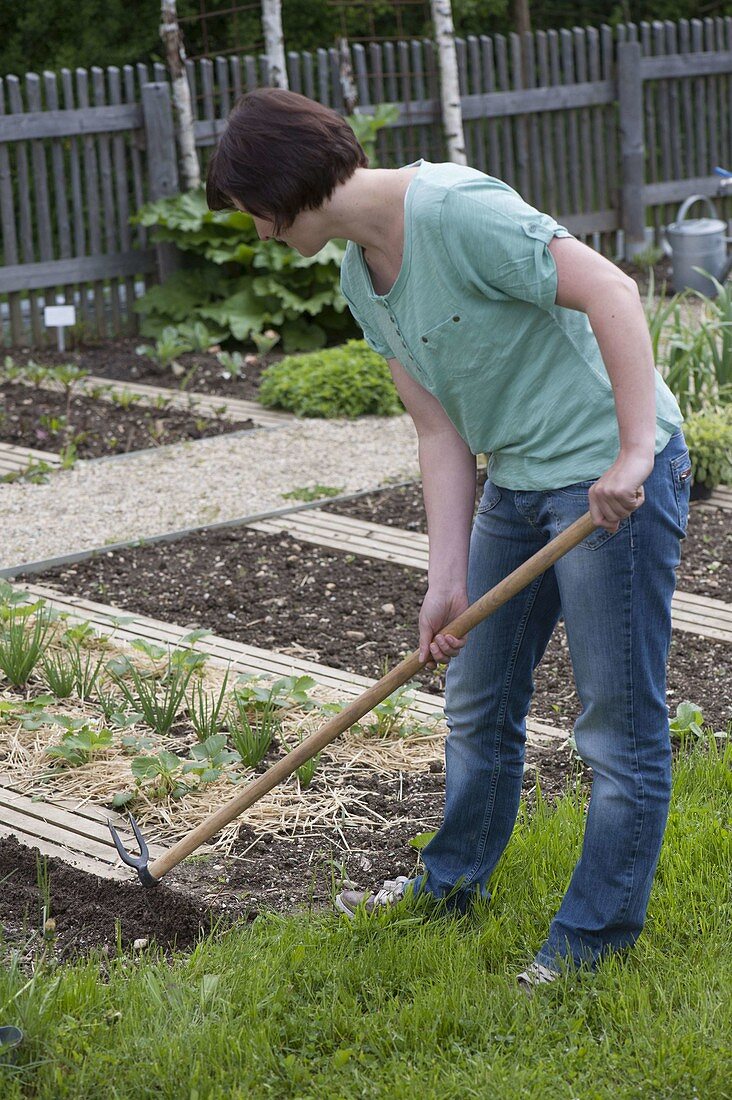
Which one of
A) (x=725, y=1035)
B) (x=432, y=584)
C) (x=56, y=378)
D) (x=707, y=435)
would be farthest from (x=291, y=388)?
(x=725, y=1035)

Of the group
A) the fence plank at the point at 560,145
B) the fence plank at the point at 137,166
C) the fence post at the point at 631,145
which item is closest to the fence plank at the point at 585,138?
the fence plank at the point at 560,145

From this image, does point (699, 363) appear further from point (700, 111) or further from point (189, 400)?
point (700, 111)

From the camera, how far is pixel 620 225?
13.0 meters

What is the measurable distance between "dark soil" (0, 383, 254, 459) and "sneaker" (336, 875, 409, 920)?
4646 mm

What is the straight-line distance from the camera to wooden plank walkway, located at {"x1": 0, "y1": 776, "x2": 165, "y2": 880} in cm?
312

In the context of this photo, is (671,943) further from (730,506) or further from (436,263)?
(730,506)

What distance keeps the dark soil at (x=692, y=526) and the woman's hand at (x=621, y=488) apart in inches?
112

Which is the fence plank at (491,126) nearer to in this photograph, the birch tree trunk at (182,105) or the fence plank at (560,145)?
the fence plank at (560,145)

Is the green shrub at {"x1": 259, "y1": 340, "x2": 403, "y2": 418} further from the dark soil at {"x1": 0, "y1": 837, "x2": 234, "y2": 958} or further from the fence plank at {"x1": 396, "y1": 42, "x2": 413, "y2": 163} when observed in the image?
the dark soil at {"x1": 0, "y1": 837, "x2": 234, "y2": 958}

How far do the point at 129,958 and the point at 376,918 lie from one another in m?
0.51

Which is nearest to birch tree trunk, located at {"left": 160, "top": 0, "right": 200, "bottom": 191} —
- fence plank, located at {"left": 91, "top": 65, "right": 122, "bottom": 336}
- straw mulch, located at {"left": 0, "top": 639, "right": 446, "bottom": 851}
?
fence plank, located at {"left": 91, "top": 65, "right": 122, "bottom": 336}

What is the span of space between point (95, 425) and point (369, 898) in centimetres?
521

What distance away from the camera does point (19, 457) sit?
7047 mm

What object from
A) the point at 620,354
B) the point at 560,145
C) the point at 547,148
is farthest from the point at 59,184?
the point at 620,354
